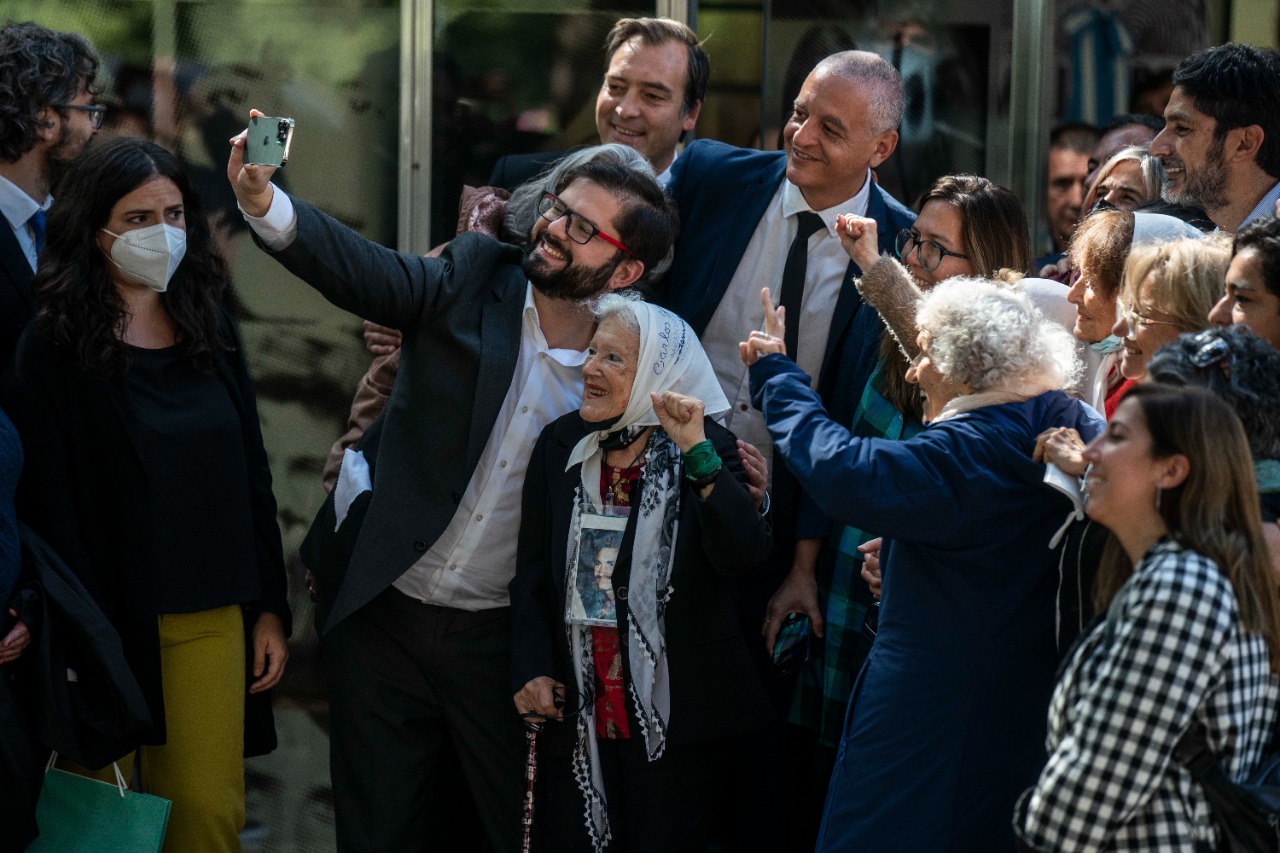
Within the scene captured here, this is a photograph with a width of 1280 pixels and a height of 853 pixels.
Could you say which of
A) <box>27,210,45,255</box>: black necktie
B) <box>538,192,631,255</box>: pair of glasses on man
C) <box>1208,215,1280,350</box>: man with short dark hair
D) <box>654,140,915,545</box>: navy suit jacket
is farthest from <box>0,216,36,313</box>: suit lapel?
<box>1208,215,1280,350</box>: man with short dark hair

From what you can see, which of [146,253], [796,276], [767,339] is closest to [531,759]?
[767,339]

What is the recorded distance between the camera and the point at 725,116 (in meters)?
5.56

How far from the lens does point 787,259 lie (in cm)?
438

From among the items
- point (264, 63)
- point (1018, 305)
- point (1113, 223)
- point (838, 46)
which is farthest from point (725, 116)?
point (1018, 305)

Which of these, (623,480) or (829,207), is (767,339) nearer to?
(623,480)

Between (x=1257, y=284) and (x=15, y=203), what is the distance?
3.21m

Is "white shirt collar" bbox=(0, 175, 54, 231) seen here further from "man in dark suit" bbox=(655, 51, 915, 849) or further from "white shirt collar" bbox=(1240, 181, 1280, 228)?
"white shirt collar" bbox=(1240, 181, 1280, 228)

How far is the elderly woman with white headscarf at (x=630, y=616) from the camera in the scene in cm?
382

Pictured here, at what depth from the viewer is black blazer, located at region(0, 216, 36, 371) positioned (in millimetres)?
4098

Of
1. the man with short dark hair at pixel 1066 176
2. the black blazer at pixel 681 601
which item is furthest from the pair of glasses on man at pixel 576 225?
the man with short dark hair at pixel 1066 176

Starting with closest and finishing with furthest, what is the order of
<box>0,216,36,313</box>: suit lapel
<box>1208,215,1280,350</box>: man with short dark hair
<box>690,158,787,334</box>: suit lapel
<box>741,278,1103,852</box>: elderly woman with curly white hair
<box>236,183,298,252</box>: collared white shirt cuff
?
<box>1208,215,1280,350</box>: man with short dark hair → <box>741,278,1103,852</box>: elderly woman with curly white hair → <box>236,183,298,252</box>: collared white shirt cuff → <box>0,216,36,313</box>: suit lapel → <box>690,158,787,334</box>: suit lapel

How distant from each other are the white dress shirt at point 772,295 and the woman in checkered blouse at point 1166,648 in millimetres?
1672

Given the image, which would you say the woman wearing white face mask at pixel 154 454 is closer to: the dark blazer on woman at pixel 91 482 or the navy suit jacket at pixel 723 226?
the dark blazer on woman at pixel 91 482

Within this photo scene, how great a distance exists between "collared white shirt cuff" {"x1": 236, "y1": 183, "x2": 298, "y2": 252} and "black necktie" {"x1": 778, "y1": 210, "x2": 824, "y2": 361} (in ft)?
4.59
